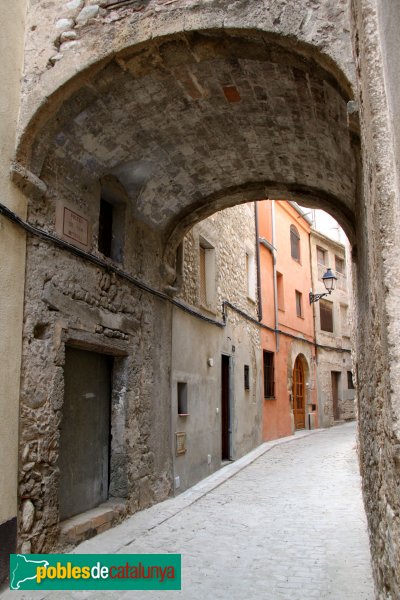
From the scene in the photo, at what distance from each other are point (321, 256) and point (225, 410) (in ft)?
38.2

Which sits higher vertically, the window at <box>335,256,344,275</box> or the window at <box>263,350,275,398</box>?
the window at <box>335,256,344,275</box>

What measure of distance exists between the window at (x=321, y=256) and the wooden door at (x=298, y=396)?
15.7 feet

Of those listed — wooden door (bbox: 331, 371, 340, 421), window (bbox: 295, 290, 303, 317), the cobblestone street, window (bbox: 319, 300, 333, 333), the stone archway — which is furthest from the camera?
wooden door (bbox: 331, 371, 340, 421)

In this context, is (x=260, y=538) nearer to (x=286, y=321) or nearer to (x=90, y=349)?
(x=90, y=349)

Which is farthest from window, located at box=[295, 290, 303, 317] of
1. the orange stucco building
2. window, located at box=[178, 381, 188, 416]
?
window, located at box=[178, 381, 188, 416]

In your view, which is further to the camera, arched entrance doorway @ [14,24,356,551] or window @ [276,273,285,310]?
window @ [276,273,285,310]

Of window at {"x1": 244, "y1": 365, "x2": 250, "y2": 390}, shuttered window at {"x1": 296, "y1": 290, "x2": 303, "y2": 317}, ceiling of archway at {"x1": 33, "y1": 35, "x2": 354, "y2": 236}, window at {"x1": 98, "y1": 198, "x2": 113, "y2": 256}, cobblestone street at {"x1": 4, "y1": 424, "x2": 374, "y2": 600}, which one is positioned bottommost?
cobblestone street at {"x1": 4, "y1": 424, "x2": 374, "y2": 600}

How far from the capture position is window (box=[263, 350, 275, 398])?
541 inches

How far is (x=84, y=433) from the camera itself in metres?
5.20

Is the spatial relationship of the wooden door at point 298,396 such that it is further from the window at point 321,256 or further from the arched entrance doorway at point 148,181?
the arched entrance doorway at point 148,181

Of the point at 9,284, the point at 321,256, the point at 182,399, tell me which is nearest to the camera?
the point at 9,284

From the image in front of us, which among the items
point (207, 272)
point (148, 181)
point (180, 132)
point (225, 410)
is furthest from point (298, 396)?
point (180, 132)

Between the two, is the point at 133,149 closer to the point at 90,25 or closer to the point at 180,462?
the point at 90,25

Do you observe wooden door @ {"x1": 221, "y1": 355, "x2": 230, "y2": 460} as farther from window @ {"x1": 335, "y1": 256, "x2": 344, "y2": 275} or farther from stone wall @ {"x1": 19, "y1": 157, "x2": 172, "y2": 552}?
window @ {"x1": 335, "y1": 256, "x2": 344, "y2": 275}
